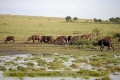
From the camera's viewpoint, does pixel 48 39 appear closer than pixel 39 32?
Yes

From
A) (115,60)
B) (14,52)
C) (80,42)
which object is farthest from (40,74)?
(80,42)

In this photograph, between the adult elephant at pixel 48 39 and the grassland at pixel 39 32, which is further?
the adult elephant at pixel 48 39

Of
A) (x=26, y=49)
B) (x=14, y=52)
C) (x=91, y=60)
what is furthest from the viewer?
(x=26, y=49)

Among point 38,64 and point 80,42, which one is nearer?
point 38,64

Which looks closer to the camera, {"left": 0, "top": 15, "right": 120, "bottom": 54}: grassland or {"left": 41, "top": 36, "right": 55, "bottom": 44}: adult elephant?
{"left": 0, "top": 15, "right": 120, "bottom": 54}: grassland

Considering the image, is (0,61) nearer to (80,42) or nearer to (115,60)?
(115,60)

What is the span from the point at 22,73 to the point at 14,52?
21.1ft

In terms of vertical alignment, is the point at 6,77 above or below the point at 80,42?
below

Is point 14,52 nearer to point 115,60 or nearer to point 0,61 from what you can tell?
point 0,61

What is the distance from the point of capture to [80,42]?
65.6ft

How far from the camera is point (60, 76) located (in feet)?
33.0

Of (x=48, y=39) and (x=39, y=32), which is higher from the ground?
(x=39, y=32)

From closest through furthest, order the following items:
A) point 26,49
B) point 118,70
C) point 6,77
Answer: point 6,77
point 118,70
point 26,49

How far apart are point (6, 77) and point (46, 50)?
763cm
